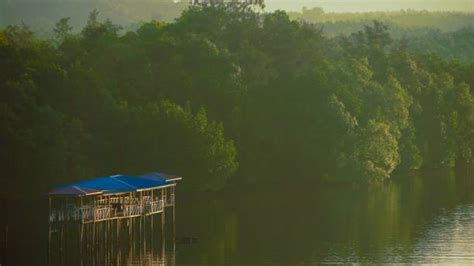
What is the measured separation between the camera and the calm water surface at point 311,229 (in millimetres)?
75312

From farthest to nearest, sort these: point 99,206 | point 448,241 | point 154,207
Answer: point 448,241 < point 154,207 < point 99,206

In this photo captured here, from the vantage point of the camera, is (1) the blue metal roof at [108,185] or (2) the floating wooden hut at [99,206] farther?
(2) the floating wooden hut at [99,206]

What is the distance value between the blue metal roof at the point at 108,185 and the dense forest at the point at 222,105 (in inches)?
712

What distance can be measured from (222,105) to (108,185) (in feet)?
172

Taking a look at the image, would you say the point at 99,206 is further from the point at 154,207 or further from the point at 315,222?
the point at 315,222

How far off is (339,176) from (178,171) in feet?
97.8

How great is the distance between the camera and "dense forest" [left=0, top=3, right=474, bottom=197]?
98.4 metres

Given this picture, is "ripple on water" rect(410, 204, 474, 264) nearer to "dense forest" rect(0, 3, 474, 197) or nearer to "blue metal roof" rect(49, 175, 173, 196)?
"blue metal roof" rect(49, 175, 173, 196)

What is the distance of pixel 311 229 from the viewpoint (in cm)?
9181

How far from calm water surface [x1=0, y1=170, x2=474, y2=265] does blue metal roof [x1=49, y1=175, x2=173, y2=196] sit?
3.64 m

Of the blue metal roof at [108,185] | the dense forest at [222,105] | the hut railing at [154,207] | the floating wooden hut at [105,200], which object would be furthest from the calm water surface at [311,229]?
the dense forest at [222,105]

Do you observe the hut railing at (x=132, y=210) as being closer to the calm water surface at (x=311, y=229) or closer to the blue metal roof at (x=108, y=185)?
the blue metal roof at (x=108, y=185)

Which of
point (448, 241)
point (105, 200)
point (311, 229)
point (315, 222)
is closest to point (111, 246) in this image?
point (105, 200)

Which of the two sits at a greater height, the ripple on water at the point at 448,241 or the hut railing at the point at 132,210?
the hut railing at the point at 132,210
